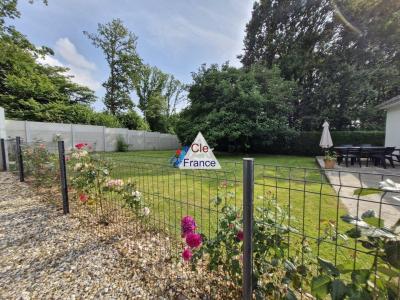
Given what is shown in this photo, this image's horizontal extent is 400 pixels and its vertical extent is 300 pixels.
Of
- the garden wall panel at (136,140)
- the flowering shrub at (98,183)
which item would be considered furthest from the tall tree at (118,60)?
the flowering shrub at (98,183)

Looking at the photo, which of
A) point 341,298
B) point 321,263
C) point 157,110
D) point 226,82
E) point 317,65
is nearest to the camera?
point 341,298

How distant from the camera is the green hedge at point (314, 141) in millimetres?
11594

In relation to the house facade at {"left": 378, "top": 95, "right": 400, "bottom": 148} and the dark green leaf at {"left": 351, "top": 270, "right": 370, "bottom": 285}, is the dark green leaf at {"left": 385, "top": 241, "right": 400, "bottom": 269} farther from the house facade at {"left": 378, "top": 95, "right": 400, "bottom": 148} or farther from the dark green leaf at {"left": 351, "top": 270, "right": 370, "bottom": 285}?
the house facade at {"left": 378, "top": 95, "right": 400, "bottom": 148}

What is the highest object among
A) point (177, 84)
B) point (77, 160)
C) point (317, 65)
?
point (177, 84)

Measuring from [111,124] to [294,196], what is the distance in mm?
16771

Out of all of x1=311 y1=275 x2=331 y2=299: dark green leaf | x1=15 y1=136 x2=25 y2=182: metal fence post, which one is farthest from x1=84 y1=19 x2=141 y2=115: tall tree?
x1=311 y1=275 x2=331 y2=299: dark green leaf

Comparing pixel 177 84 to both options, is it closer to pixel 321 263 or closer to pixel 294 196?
pixel 294 196

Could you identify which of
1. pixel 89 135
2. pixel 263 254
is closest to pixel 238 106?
pixel 89 135

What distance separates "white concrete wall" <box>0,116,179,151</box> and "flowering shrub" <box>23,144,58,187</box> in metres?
2.98

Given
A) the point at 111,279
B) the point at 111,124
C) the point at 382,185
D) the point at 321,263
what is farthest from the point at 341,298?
the point at 111,124

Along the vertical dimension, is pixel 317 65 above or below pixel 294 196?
above

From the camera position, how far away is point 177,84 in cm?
2973

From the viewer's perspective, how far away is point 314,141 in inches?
504

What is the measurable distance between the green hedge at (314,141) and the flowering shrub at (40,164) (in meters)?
12.0
